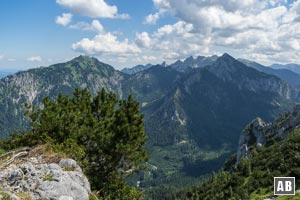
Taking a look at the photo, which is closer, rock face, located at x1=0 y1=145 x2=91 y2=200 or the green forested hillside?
rock face, located at x1=0 y1=145 x2=91 y2=200

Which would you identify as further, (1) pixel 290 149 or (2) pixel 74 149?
(1) pixel 290 149

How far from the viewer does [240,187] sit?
121 meters

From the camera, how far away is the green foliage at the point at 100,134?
35.9 metres

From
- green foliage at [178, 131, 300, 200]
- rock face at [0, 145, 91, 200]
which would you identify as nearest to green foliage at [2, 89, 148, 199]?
rock face at [0, 145, 91, 200]

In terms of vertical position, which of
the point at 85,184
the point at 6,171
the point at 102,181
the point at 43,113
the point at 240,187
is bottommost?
the point at 240,187

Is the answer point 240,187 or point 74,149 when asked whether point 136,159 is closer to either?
point 74,149

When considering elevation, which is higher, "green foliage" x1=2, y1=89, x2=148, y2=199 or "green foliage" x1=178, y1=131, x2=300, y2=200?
"green foliage" x1=2, y1=89, x2=148, y2=199

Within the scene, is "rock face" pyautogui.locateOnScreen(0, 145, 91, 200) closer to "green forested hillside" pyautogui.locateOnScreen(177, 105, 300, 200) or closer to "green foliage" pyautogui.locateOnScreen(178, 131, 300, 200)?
"green forested hillside" pyautogui.locateOnScreen(177, 105, 300, 200)

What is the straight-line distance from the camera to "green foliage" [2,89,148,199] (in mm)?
35938

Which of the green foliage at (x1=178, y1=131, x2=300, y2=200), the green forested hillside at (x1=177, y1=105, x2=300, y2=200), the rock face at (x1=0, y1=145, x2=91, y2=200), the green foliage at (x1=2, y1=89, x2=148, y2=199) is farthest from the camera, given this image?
the green foliage at (x1=178, y1=131, x2=300, y2=200)

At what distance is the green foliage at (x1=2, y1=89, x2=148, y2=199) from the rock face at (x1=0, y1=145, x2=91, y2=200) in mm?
6818

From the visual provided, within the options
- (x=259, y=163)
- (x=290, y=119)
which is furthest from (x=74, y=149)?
(x=290, y=119)

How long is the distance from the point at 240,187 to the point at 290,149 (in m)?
22.2

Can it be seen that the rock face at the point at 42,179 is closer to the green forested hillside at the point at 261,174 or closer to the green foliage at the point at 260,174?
the green forested hillside at the point at 261,174
